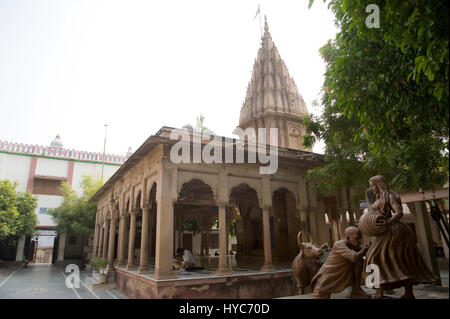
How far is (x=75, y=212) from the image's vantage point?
25672mm

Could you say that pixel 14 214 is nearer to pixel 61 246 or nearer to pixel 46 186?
pixel 46 186

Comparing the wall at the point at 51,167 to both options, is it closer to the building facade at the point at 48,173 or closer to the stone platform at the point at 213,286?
the building facade at the point at 48,173

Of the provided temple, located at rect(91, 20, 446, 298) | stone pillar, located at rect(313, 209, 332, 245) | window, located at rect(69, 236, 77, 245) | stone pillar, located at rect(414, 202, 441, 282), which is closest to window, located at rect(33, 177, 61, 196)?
window, located at rect(69, 236, 77, 245)

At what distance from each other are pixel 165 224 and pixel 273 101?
13.8m

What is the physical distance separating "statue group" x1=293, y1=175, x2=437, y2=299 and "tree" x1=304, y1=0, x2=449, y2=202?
1.10 metres

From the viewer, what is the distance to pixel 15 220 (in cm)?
2330

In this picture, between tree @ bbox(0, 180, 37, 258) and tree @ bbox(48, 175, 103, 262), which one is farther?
tree @ bbox(48, 175, 103, 262)

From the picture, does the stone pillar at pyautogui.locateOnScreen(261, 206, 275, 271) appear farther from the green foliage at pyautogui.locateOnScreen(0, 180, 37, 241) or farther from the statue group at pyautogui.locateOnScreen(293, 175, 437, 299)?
the green foliage at pyautogui.locateOnScreen(0, 180, 37, 241)

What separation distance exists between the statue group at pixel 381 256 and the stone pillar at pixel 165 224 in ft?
18.7

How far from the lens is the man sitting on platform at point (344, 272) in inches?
178

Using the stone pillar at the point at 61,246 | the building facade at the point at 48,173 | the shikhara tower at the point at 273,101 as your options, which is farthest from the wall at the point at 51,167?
the shikhara tower at the point at 273,101

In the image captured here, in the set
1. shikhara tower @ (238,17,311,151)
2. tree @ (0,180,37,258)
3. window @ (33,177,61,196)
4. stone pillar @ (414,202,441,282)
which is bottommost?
stone pillar @ (414,202,441,282)

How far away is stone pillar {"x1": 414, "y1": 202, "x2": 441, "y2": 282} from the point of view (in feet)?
16.6

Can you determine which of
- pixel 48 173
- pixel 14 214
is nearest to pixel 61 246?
pixel 14 214
